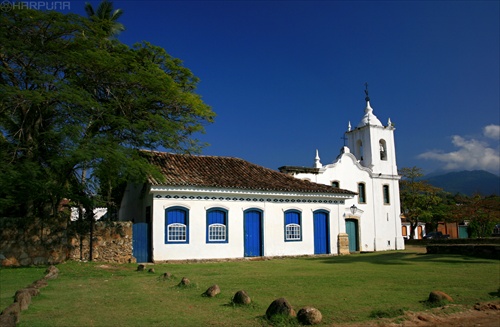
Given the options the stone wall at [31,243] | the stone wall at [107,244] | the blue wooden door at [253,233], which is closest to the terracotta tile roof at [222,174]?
the blue wooden door at [253,233]

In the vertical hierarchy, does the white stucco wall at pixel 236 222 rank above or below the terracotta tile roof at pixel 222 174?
below

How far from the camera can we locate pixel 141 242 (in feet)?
56.1

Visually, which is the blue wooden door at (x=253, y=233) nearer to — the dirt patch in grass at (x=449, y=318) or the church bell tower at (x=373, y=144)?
the church bell tower at (x=373, y=144)

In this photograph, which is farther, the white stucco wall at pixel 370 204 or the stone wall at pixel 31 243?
the white stucco wall at pixel 370 204

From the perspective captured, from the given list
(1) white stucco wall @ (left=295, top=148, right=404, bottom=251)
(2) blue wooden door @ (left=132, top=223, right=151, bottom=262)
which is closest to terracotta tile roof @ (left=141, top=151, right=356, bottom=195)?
(2) blue wooden door @ (left=132, top=223, right=151, bottom=262)

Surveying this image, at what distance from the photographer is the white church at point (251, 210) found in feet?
57.6

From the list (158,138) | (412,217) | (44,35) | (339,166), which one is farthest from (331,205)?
(412,217)

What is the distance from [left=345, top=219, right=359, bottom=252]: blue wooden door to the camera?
24.9 meters

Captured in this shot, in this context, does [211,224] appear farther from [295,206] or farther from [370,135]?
[370,135]

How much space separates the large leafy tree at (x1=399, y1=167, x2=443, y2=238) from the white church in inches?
437

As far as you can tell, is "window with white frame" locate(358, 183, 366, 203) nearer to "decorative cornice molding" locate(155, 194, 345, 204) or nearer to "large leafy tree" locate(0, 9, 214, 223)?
"decorative cornice molding" locate(155, 194, 345, 204)

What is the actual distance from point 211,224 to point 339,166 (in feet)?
34.1

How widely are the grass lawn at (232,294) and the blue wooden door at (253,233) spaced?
6561 millimetres

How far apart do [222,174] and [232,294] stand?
12.0 meters
